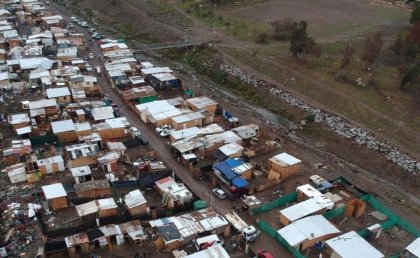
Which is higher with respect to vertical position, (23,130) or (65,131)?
(65,131)

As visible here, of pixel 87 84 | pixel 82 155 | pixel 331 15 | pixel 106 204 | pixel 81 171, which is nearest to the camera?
pixel 106 204

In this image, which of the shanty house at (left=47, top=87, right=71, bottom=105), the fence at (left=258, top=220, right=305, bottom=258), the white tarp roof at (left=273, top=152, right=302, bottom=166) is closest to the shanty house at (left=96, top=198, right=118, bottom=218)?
the fence at (left=258, top=220, right=305, bottom=258)

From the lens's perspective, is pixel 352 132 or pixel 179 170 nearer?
pixel 179 170

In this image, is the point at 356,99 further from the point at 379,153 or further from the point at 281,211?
the point at 281,211

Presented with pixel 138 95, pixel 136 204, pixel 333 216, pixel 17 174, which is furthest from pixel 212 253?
pixel 138 95

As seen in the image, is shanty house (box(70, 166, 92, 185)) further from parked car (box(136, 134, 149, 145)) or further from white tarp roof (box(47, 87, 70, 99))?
white tarp roof (box(47, 87, 70, 99))

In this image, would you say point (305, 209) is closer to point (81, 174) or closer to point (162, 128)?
point (162, 128)

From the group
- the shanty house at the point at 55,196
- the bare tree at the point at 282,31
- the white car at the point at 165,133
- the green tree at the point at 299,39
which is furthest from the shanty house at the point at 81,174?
the bare tree at the point at 282,31

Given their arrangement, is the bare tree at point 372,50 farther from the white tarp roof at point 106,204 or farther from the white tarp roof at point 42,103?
the white tarp roof at point 42,103
